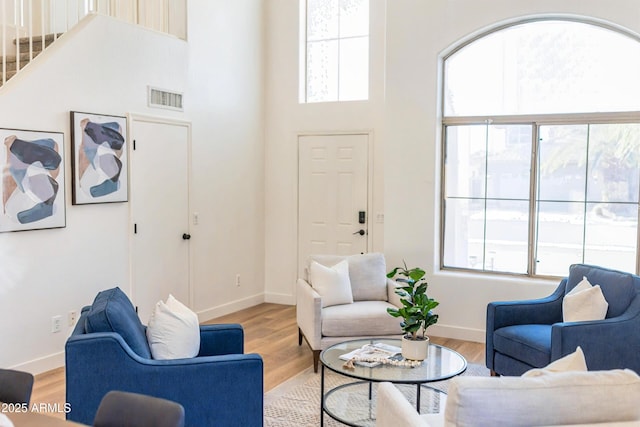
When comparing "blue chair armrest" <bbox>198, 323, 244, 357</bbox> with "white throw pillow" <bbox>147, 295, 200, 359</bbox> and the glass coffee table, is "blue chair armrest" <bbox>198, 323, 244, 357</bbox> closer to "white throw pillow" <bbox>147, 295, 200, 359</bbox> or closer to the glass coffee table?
"white throw pillow" <bbox>147, 295, 200, 359</bbox>

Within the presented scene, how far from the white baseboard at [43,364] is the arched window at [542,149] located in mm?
3617

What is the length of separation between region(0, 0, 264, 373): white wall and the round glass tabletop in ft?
7.94

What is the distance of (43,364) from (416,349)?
304 cm

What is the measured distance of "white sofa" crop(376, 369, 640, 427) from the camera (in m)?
2.00

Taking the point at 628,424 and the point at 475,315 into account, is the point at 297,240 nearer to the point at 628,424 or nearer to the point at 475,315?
the point at 475,315

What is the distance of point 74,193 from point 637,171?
476cm

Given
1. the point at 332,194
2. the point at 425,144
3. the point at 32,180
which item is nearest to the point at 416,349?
the point at 425,144

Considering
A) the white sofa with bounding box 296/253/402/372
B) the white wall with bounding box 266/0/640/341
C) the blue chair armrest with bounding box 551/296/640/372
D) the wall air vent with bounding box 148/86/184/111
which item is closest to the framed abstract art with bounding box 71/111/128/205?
the wall air vent with bounding box 148/86/184/111

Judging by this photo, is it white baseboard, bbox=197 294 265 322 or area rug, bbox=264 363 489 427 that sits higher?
white baseboard, bbox=197 294 265 322

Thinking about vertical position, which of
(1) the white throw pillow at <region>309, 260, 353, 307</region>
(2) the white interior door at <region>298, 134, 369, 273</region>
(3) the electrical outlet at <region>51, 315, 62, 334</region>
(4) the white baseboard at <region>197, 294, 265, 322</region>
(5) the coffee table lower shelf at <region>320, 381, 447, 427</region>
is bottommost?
(5) the coffee table lower shelf at <region>320, 381, 447, 427</region>

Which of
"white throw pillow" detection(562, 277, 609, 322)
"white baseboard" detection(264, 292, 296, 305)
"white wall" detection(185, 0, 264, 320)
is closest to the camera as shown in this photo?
"white throw pillow" detection(562, 277, 609, 322)

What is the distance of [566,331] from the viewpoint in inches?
152

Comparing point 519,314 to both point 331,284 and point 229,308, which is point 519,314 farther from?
point 229,308

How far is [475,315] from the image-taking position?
19.0 feet
